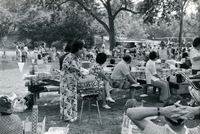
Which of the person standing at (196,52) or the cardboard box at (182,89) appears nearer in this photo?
the person standing at (196,52)

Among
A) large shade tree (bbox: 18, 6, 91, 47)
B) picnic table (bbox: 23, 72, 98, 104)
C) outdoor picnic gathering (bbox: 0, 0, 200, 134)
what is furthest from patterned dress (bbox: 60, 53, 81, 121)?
large shade tree (bbox: 18, 6, 91, 47)

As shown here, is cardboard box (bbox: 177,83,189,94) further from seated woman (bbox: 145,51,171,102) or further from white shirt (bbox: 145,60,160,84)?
white shirt (bbox: 145,60,160,84)

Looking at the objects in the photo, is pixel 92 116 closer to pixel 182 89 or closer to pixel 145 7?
pixel 182 89

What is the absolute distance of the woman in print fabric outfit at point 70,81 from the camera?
5.76 m

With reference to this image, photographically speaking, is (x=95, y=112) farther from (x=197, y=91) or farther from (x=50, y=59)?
(x=50, y=59)

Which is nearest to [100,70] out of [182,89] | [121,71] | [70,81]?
[121,71]

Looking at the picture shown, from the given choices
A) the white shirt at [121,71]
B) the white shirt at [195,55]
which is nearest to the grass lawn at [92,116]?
the white shirt at [121,71]

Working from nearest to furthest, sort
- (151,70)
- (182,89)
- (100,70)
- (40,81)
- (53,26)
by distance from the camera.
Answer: (100,70)
(40,81)
(151,70)
(182,89)
(53,26)

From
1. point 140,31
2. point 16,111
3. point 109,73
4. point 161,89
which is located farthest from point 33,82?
point 140,31

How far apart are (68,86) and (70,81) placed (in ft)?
0.42

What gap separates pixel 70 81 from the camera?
588cm

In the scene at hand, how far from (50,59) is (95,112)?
1687 cm

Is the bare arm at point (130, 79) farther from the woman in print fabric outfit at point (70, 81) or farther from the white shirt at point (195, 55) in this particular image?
the woman in print fabric outfit at point (70, 81)

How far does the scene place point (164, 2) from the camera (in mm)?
15438
